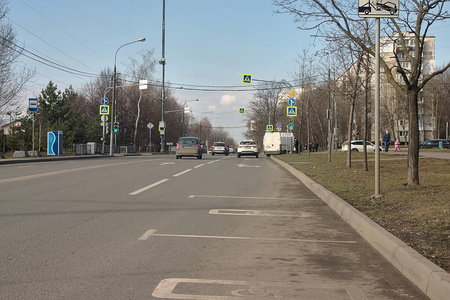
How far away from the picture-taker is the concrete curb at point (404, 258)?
3.92 m

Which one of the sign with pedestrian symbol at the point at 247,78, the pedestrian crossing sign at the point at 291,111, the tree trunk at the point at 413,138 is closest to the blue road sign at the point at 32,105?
the sign with pedestrian symbol at the point at 247,78

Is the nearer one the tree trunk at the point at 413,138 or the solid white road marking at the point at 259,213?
the solid white road marking at the point at 259,213

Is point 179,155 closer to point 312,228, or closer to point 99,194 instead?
point 99,194

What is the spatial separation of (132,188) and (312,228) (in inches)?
244

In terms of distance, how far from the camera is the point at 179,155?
32344 millimetres

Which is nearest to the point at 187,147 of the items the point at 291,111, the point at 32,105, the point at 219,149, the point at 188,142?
the point at 188,142

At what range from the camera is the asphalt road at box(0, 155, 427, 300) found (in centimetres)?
411

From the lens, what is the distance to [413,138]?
35.5 feet

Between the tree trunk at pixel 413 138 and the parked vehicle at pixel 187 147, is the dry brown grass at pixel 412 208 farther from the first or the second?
the parked vehicle at pixel 187 147

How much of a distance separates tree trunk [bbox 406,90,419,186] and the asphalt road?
2652mm

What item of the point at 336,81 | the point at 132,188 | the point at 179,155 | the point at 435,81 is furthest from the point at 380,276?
the point at 435,81

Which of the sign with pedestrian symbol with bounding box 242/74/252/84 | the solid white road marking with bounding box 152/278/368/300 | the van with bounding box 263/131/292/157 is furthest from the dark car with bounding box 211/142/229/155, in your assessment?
the solid white road marking with bounding box 152/278/368/300

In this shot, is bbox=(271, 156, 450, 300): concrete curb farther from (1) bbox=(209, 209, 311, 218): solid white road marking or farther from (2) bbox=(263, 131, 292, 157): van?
(2) bbox=(263, 131, 292, 157): van

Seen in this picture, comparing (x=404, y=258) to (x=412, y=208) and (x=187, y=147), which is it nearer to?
(x=412, y=208)
